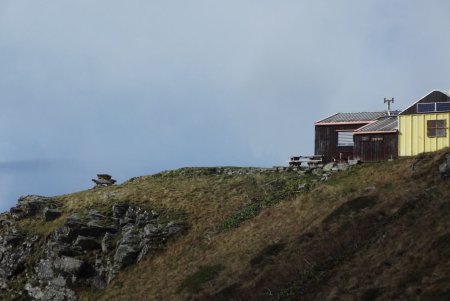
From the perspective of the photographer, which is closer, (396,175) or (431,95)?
(396,175)

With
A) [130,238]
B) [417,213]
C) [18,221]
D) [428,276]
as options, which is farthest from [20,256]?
[428,276]

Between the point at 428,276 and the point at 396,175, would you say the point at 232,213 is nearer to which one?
the point at 396,175

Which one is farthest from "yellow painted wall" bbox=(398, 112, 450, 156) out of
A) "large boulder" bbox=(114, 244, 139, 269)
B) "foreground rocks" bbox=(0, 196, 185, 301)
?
"large boulder" bbox=(114, 244, 139, 269)

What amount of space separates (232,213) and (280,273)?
17.9m

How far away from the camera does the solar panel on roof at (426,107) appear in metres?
53.2

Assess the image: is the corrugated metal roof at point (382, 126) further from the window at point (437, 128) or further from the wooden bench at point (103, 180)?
the wooden bench at point (103, 180)

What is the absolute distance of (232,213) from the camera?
5409cm

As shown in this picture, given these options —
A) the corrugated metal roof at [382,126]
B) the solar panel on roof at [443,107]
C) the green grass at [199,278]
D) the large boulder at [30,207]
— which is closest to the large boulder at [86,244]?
the large boulder at [30,207]

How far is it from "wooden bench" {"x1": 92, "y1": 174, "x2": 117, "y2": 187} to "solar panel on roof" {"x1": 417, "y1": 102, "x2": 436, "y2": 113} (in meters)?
36.6

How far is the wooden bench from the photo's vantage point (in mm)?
72694

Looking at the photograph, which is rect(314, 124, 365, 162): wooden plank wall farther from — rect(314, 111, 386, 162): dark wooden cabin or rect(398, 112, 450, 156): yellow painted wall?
rect(398, 112, 450, 156): yellow painted wall

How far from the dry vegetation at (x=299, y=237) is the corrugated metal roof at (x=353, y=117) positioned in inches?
322

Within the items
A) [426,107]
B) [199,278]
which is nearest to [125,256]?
[199,278]

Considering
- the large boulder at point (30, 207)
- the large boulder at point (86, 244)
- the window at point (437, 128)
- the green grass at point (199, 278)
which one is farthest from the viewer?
the large boulder at point (30, 207)
